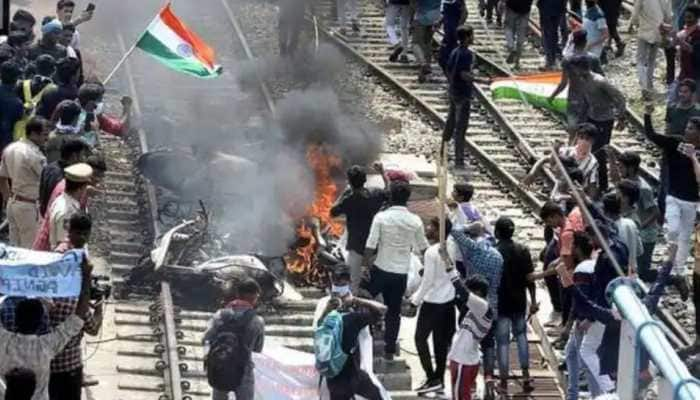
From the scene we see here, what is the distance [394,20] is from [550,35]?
2.27 metres

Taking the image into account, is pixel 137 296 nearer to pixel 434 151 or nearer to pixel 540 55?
pixel 434 151

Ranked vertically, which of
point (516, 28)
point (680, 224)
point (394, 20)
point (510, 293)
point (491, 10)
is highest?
point (510, 293)

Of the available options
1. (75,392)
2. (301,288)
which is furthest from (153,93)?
(75,392)

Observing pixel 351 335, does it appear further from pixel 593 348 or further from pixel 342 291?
pixel 593 348

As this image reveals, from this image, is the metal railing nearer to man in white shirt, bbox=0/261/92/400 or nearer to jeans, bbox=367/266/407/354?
man in white shirt, bbox=0/261/92/400

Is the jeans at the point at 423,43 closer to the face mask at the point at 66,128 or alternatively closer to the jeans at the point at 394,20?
the jeans at the point at 394,20

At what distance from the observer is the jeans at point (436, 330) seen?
1448 centimetres

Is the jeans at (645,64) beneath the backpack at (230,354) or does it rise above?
beneath

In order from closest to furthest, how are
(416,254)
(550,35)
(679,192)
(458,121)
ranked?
(416,254) < (679,192) < (458,121) < (550,35)

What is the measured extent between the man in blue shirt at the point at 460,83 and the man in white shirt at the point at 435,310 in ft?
18.4

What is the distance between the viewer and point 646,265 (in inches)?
633

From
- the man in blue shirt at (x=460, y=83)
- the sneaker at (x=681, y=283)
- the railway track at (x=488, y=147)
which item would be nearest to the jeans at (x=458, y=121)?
the man in blue shirt at (x=460, y=83)

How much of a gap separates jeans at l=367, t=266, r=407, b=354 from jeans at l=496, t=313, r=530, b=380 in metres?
1.03

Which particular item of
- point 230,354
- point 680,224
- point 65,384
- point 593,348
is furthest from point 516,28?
point 65,384
